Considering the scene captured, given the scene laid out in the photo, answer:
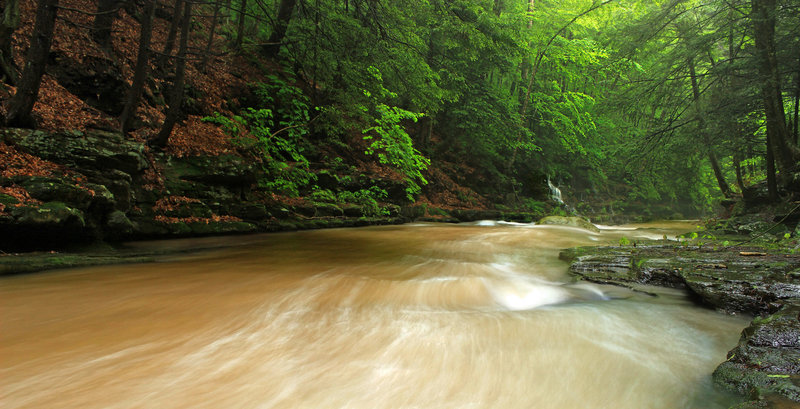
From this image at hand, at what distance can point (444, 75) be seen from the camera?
1243 centimetres

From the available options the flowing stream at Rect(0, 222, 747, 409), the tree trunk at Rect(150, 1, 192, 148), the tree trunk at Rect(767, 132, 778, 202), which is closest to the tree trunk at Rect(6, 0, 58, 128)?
the tree trunk at Rect(150, 1, 192, 148)

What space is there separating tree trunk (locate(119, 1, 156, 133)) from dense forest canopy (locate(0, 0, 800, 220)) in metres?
0.03

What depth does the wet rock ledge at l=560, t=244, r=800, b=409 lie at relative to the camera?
161 centimetres

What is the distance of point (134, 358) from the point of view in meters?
1.86

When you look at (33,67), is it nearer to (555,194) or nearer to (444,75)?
(444,75)

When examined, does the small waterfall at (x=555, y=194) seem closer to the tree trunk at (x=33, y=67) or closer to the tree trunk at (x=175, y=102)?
the tree trunk at (x=175, y=102)

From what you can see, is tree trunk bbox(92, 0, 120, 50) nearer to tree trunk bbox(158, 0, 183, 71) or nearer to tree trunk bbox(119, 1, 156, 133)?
tree trunk bbox(158, 0, 183, 71)

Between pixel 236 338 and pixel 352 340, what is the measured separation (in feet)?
2.60

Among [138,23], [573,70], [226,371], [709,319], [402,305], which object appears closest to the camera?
[226,371]

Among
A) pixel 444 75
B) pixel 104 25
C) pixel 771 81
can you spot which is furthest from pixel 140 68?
pixel 771 81

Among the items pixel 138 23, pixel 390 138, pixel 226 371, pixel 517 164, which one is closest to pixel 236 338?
pixel 226 371

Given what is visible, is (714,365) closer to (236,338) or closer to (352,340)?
(352,340)

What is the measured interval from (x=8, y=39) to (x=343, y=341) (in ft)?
24.1

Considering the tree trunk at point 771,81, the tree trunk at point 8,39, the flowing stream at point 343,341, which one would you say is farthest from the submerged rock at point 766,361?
the tree trunk at point 8,39
